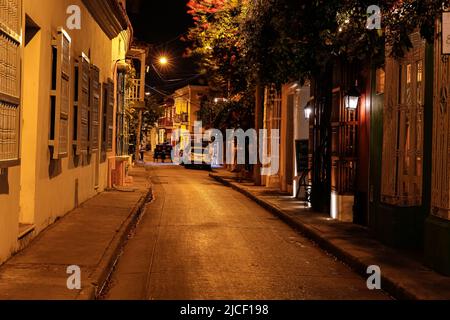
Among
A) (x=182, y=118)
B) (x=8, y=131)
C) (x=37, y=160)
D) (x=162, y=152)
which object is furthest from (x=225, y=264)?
(x=182, y=118)

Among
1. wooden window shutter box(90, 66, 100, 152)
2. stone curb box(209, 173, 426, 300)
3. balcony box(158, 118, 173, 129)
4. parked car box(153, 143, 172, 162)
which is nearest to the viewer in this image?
stone curb box(209, 173, 426, 300)

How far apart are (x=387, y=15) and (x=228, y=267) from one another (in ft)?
14.7

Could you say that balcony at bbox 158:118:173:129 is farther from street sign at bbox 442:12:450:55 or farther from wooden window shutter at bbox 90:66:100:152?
street sign at bbox 442:12:450:55

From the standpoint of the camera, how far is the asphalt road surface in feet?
25.7

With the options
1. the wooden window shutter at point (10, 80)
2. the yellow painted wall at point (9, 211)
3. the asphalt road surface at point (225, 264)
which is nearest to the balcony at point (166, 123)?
the asphalt road surface at point (225, 264)

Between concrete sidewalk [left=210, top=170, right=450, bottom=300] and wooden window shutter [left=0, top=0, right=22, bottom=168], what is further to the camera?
concrete sidewalk [left=210, top=170, right=450, bottom=300]

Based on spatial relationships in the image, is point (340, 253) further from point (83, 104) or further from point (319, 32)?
point (83, 104)

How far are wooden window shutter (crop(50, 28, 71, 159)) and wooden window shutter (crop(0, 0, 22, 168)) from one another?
2822 mm

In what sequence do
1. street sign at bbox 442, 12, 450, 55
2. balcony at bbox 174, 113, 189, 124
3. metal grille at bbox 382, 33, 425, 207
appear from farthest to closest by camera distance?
balcony at bbox 174, 113, 189, 124 < metal grille at bbox 382, 33, 425, 207 < street sign at bbox 442, 12, 450, 55

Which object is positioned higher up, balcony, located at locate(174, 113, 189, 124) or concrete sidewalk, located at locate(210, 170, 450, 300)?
balcony, located at locate(174, 113, 189, 124)

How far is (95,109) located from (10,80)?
28.1 ft

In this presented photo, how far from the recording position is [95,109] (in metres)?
16.1

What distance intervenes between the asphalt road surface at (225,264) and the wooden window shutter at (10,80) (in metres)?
2.15

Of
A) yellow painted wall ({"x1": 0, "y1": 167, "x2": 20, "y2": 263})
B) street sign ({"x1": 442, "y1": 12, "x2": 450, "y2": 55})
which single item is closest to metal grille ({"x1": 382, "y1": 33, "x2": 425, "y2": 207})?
street sign ({"x1": 442, "y1": 12, "x2": 450, "y2": 55})
